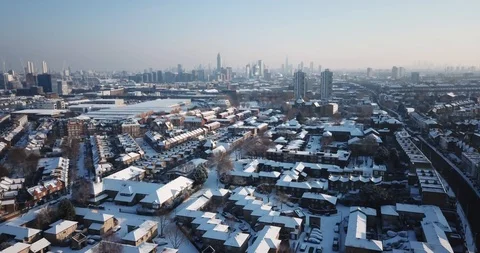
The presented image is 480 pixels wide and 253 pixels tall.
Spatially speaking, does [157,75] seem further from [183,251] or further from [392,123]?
[183,251]

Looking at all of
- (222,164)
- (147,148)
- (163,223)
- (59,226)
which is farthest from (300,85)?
(59,226)

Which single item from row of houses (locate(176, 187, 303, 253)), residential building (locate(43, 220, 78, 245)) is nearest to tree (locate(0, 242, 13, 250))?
residential building (locate(43, 220, 78, 245))

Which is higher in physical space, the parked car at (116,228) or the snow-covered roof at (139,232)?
the snow-covered roof at (139,232)

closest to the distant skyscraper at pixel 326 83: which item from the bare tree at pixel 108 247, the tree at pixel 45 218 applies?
the tree at pixel 45 218

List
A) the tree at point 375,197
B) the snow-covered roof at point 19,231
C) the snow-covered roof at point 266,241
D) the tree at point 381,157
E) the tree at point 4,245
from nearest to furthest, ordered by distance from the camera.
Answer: the snow-covered roof at point 266,241
the tree at point 4,245
the snow-covered roof at point 19,231
the tree at point 375,197
the tree at point 381,157

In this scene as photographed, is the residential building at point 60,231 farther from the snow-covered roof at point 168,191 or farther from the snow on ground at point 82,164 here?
the snow on ground at point 82,164

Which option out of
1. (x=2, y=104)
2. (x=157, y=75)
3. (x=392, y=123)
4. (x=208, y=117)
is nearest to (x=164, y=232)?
(x=392, y=123)

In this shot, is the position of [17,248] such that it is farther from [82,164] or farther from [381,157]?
[381,157]
